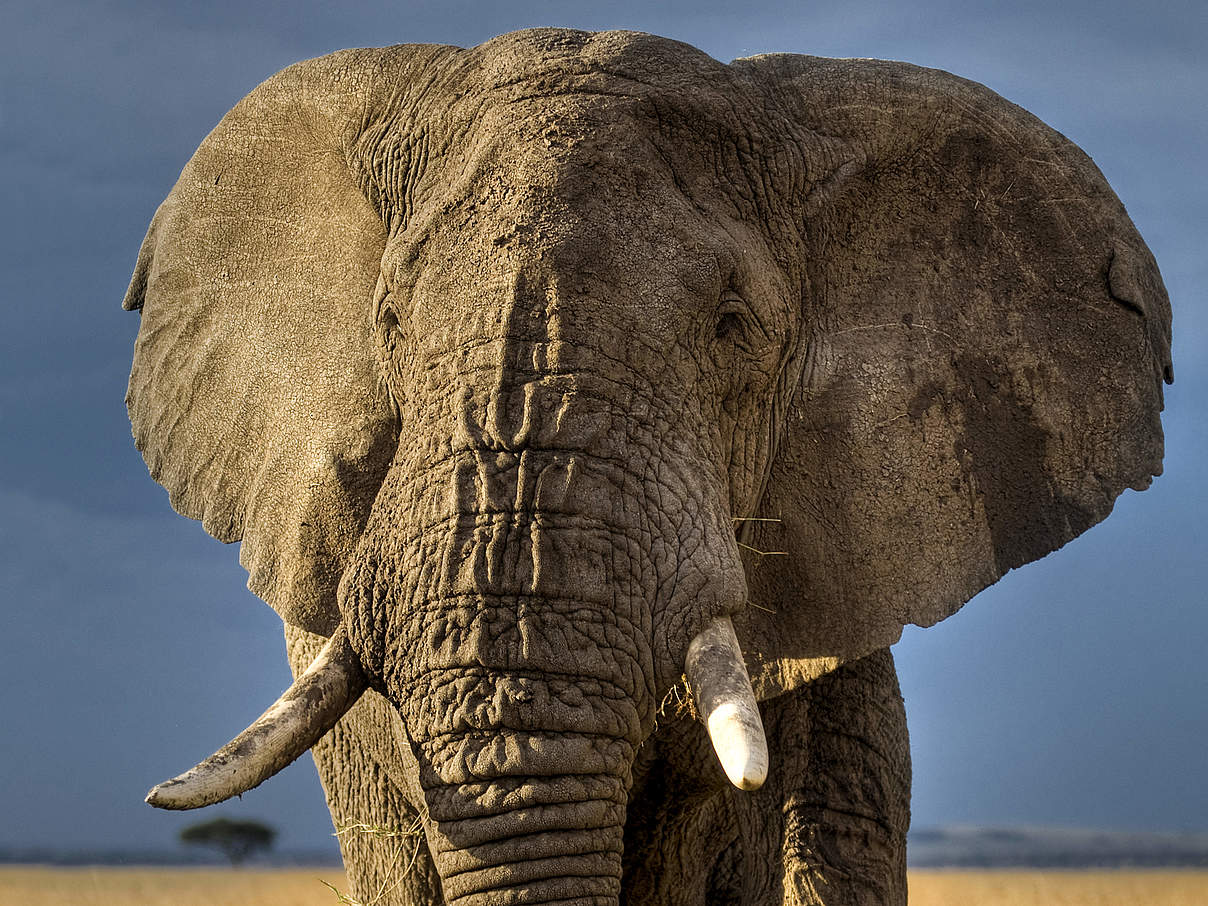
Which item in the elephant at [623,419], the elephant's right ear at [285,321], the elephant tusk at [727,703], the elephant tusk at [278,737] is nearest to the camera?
the elephant tusk at [727,703]

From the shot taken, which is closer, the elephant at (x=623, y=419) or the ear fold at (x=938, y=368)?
the elephant at (x=623, y=419)

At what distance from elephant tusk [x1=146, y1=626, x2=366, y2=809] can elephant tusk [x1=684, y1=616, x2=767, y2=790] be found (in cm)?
84

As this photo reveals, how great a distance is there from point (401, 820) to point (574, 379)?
209 cm

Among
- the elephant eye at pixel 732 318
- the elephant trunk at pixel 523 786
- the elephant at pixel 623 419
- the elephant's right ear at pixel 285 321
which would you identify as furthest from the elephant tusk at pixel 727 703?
the elephant's right ear at pixel 285 321

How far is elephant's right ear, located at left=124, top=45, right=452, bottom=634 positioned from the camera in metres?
4.76

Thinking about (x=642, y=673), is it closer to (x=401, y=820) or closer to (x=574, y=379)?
(x=574, y=379)

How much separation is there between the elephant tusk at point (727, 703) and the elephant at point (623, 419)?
0.01 m

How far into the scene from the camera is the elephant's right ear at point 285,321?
4.76 metres

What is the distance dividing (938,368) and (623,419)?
4.17ft

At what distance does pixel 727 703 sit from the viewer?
367cm

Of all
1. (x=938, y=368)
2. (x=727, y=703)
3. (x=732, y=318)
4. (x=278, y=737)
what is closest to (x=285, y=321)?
(x=732, y=318)

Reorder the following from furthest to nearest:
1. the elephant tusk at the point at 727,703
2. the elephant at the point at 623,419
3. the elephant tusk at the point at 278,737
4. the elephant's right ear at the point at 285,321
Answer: the elephant's right ear at the point at 285,321, the elephant at the point at 623,419, the elephant tusk at the point at 278,737, the elephant tusk at the point at 727,703

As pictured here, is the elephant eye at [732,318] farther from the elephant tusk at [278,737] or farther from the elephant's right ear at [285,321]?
the elephant tusk at [278,737]

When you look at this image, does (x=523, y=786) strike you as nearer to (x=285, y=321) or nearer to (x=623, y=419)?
(x=623, y=419)
